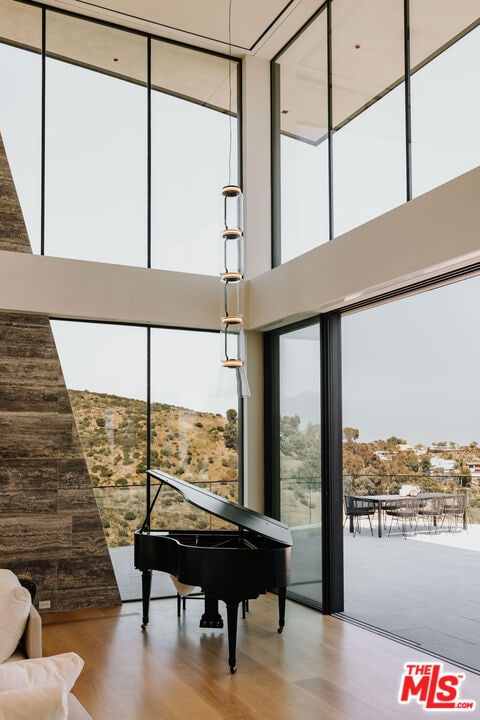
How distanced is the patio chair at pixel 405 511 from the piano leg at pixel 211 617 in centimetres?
584

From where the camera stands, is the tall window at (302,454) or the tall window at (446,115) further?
the tall window at (302,454)

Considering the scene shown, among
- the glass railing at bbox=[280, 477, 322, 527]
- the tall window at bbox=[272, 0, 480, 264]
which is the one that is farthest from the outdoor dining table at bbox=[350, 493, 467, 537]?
the tall window at bbox=[272, 0, 480, 264]

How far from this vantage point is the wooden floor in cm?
429

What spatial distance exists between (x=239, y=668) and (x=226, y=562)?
2.45 feet

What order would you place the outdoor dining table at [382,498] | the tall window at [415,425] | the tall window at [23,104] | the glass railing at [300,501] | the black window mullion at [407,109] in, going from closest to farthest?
the black window mullion at [407,109] < the glass railing at [300,501] < the tall window at [23,104] < the tall window at [415,425] < the outdoor dining table at [382,498]

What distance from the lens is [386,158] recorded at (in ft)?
19.9

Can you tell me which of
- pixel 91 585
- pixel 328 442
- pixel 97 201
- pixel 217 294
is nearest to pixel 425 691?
pixel 328 442

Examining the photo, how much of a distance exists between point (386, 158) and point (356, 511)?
21.8 ft

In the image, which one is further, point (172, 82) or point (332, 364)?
point (172, 82)

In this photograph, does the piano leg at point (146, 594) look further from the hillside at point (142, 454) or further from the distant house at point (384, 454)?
the distant house at point (384, 454)

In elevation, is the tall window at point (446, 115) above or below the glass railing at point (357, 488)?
above

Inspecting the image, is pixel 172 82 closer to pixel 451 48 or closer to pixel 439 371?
pixel 451 48

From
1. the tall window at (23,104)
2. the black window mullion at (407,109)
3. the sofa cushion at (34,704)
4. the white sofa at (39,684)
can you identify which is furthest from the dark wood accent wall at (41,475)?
the sofa cushion at (34,704)

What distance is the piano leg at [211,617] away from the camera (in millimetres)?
5977
